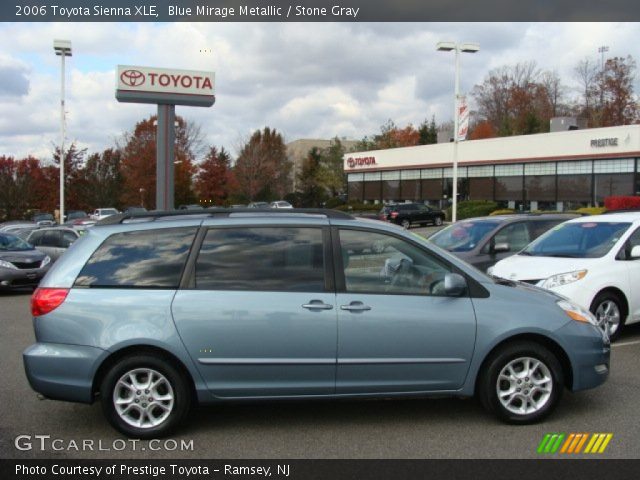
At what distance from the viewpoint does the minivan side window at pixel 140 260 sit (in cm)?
504

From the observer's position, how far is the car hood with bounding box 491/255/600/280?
8117 millimetres

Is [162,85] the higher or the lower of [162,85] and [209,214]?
the higher

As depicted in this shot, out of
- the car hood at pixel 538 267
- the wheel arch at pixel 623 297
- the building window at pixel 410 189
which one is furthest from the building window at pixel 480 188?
the wheel arch at pixel 623 297

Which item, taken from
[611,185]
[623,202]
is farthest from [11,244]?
[611,185]

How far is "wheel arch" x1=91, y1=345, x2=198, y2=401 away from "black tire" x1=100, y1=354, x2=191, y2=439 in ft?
0.09

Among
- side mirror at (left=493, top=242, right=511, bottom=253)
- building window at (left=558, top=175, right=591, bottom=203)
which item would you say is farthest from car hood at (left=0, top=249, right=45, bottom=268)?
building window at (left=558, top=175, right=591, bottom=203)

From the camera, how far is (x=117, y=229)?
5.27 m

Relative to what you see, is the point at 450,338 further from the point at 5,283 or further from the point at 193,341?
the point at 5,283

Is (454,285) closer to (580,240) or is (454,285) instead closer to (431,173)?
(580,240)

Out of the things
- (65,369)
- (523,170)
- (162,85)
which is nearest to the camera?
(65,369)

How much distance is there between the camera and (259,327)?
16.1 ft

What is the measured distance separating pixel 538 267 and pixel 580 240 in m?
1.13

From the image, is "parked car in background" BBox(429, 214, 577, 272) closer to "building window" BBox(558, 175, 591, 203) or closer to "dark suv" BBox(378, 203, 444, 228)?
"building window" BBox(558, 175, 591, 203)
